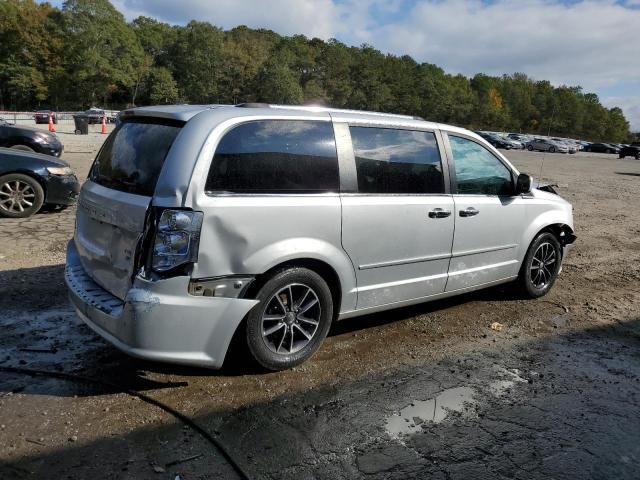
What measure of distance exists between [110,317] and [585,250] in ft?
23.7

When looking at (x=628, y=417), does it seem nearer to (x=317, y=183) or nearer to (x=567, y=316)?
(x=567, y=316)

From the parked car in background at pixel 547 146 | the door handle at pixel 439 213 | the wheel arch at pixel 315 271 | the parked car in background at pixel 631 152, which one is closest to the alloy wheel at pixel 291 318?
the wheel arch at pixel 315 271

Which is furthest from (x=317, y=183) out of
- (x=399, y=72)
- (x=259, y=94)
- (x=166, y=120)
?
(x=399, y=72)

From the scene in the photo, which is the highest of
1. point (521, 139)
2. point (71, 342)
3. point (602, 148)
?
point (521, 139)

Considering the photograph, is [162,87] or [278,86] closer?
[162,87]

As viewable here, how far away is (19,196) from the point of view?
314 inches

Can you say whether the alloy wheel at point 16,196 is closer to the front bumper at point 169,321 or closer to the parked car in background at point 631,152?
the front bumper at point 169,321

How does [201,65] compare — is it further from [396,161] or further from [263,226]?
[263,226]

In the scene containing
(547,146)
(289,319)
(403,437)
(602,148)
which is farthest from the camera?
(602,148)

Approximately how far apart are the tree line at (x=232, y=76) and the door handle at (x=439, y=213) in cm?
8797

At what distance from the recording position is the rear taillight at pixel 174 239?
3.14 meters

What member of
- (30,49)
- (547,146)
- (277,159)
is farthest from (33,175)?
(30,49)

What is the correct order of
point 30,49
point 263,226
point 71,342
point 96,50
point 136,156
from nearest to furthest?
point 263,226 → point 136,156 → point 71,342 → point 30,49 → point 96,50

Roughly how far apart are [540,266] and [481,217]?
1323 mm
